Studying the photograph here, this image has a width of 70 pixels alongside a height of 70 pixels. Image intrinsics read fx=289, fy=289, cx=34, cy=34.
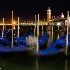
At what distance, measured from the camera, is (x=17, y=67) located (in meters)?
7.71

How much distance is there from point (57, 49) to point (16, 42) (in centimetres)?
326

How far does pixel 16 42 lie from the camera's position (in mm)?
12164

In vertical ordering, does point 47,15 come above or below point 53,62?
above

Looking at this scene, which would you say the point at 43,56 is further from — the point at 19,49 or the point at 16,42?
the point at 16,42

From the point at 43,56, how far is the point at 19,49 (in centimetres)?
104

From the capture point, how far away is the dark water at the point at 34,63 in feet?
25.4

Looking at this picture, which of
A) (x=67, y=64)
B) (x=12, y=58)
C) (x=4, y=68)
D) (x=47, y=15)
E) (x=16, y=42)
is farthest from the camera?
(x=47, y=15)

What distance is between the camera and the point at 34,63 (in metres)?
8.41

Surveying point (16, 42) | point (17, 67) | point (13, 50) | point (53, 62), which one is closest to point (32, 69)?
point (17, 67)

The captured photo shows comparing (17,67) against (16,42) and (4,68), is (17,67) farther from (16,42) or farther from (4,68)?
(16,42)

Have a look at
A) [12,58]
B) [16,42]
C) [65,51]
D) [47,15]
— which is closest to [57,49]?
[65,51]

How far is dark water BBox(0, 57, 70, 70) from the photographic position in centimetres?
774

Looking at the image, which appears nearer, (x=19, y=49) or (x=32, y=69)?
(x=32, y=69)

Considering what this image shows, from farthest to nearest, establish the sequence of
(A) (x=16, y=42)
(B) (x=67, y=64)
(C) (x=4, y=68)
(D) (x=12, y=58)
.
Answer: (A) (x=16, y=42) < (D) (x=12, y=58) < (B) (x=67, y=64) < (C) (x=4, y=68)
